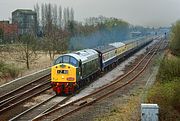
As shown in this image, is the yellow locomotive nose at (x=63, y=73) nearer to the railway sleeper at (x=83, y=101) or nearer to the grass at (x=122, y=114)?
the railway sleeper at (x=83, y=101)

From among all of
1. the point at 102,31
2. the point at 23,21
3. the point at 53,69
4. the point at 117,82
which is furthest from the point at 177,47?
the point at 23,21

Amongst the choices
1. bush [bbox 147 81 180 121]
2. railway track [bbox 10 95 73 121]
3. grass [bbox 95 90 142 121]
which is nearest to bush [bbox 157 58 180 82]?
grass [bbox 95 90 142 121]

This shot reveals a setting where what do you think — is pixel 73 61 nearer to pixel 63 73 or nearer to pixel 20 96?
pixel 63 73

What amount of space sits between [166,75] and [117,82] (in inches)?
→ 359

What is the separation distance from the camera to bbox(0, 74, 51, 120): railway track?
17766 mm

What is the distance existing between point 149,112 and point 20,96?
11994 millimetres

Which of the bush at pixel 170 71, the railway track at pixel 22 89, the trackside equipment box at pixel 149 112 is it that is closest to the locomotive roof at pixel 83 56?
the railway track at pixel 22 89

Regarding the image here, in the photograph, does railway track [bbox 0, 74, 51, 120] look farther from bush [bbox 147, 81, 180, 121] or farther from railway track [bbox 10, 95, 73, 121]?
bush [bbox 147, 81, 180, 121]

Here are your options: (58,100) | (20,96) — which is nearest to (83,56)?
(58,100)

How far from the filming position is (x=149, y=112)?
11.1m

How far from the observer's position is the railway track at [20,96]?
17766 millimetres

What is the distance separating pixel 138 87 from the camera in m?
24.6

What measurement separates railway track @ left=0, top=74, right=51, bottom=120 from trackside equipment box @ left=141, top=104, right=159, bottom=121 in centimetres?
761

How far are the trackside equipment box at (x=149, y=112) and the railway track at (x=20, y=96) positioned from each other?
300 inches
